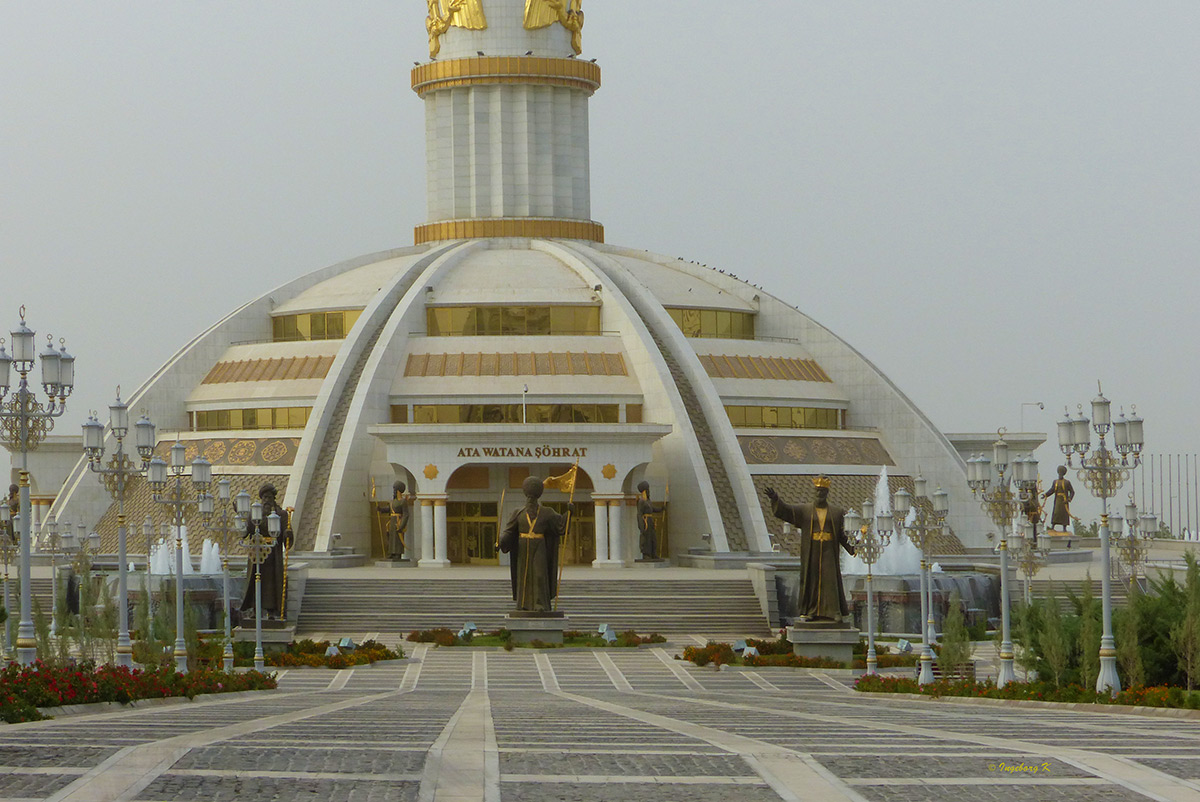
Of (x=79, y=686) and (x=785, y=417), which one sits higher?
(x=785, y=417)

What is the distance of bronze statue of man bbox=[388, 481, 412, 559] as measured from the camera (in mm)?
47844

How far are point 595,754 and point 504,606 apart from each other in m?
26.7

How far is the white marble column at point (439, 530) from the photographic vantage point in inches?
1884

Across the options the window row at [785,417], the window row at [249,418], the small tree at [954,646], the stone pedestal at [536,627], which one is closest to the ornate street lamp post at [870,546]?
the small tree at [954,646]

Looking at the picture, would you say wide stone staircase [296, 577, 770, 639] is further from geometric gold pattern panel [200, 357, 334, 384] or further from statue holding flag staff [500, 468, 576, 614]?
geometric gold pattern panel [200, 357, 334, 384]

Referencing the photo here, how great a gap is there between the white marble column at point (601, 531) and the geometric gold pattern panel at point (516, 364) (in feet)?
16.3

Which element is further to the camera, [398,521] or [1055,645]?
[398,521]

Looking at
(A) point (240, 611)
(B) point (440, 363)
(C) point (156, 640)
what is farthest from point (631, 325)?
(C) point (156, 640)

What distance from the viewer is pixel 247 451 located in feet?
168

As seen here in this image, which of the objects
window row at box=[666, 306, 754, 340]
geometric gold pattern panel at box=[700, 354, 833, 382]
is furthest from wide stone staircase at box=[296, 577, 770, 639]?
window row at box=[666, 306, 754, 340]

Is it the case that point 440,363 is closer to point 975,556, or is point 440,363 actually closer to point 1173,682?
point 975,556

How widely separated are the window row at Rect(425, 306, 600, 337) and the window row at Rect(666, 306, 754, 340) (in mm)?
2743

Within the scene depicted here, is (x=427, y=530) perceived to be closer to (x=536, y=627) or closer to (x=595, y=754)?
(x=536, y=627)

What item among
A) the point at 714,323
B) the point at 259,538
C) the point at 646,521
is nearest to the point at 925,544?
the point at 259,538
